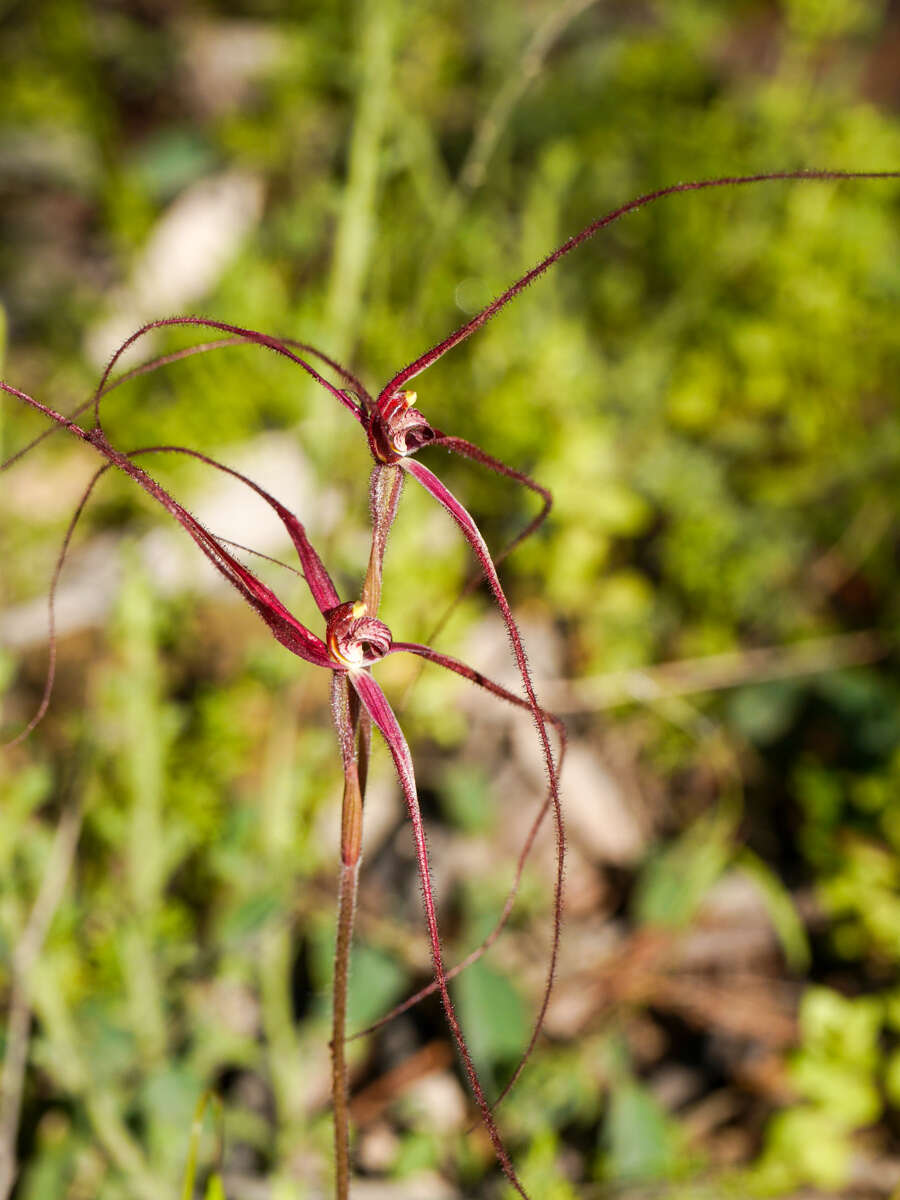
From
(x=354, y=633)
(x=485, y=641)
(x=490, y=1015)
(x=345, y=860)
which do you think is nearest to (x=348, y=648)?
(x=354, y=633)

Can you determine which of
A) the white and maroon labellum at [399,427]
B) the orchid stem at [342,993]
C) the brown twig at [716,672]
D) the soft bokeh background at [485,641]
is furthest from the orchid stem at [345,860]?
the brown twig at [716,672]

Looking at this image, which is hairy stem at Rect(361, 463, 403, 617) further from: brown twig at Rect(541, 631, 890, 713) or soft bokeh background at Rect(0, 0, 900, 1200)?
brown twig at Rect(541, 631, 890, 713)

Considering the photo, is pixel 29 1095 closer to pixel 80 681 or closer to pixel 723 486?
pixel 80 681

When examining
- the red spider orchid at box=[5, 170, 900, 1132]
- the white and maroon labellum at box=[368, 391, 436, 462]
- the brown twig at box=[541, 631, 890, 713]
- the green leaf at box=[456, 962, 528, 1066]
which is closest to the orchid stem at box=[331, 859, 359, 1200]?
the red spider orchid at box=[5, 170, 900, 1132]

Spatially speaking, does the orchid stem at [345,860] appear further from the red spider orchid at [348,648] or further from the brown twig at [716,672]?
the brown twig at [716,672]

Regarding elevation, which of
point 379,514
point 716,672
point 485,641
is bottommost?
point 379,514

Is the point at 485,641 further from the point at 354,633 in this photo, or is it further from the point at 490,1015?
the point at 354,633

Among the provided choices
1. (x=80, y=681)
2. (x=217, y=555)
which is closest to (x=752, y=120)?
(x=80, y=681)
